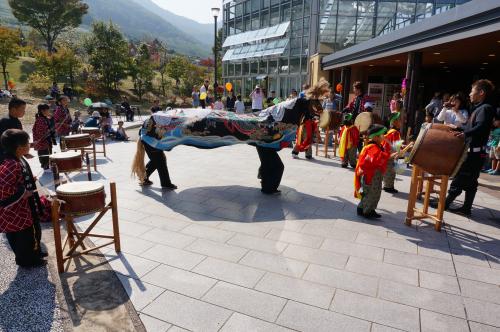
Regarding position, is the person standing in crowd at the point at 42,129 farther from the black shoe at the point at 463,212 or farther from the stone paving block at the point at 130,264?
the black shoe at the point at 463,212

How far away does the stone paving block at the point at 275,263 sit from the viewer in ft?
11.2

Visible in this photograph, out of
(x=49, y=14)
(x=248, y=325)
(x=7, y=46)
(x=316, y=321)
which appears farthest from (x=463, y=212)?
(x=49, y=14)

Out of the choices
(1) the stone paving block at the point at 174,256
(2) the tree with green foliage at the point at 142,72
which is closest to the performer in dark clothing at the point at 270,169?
(1) the stone paving block at the point at 174,256

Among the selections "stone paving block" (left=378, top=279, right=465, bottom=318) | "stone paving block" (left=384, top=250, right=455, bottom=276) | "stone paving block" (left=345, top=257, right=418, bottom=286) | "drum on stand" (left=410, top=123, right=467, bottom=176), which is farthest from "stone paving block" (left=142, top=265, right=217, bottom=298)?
"drum on stand" (left=410, top=123, right=467, bottom=176)

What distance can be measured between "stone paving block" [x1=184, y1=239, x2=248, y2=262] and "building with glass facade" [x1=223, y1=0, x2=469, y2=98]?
15743mm

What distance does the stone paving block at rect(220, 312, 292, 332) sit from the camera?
2.59m

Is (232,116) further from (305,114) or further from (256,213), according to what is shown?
(256,213)

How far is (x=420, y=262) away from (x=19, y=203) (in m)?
3.98

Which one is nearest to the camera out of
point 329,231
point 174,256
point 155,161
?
point 174,256

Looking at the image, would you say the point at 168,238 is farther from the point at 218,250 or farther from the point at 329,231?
the point at 329,231

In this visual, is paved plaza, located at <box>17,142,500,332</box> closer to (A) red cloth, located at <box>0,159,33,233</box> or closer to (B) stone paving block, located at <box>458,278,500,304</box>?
(B) stone paving block, located at <box>458,278,500,304</box>

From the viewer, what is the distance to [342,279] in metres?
3.28

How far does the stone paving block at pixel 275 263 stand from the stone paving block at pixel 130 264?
3.10ft

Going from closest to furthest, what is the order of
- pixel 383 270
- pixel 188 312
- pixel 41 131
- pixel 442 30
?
pixel 188 312 < pixel 383 270 < pixel 41 131 < pixel 442 30
